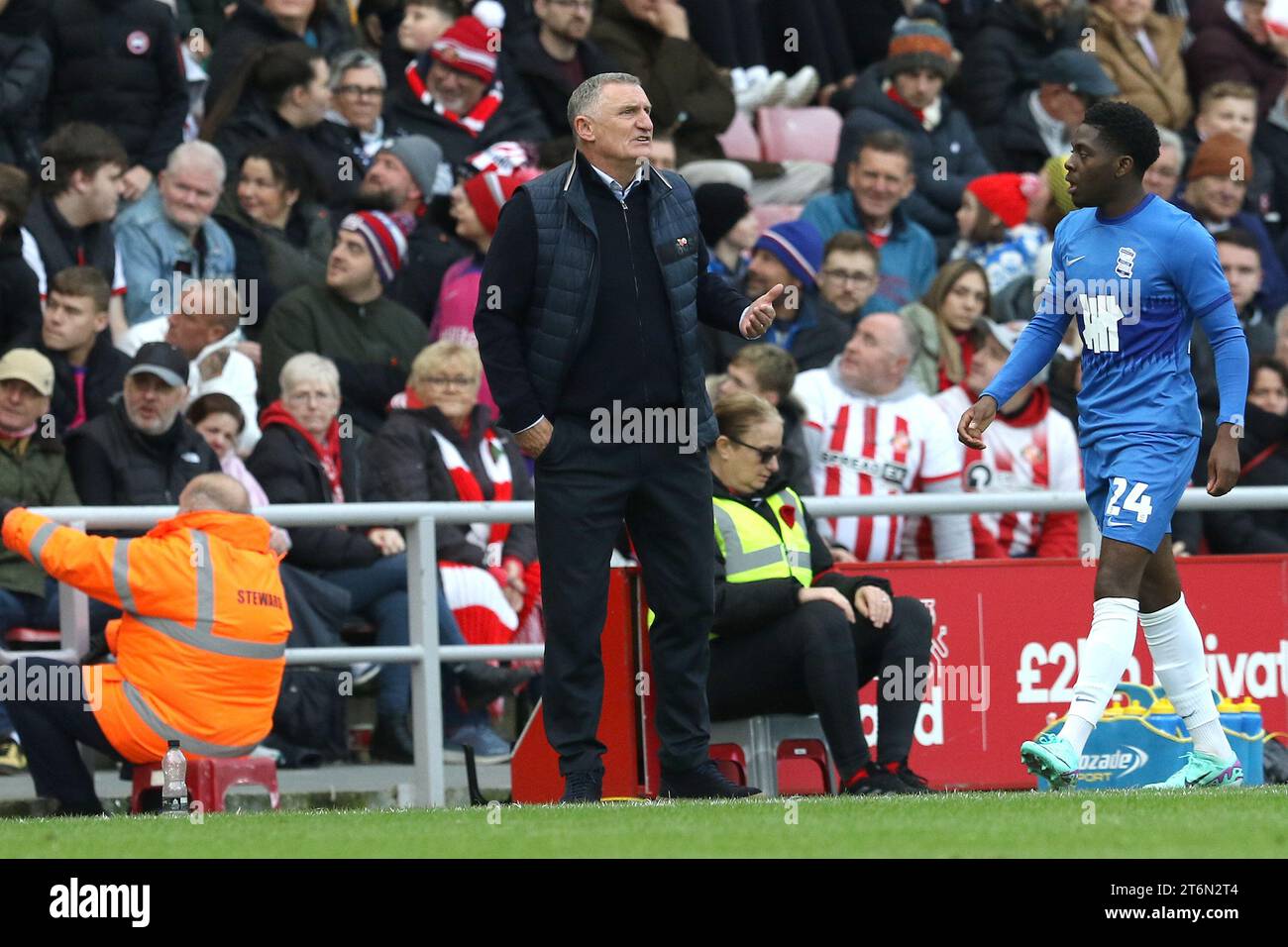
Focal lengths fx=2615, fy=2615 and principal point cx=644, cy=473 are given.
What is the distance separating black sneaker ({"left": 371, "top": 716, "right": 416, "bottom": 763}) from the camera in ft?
37.8

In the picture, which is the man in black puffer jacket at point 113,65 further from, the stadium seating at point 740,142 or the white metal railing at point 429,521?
the stadium seating at point 740,142

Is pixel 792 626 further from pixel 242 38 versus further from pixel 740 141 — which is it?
pixel 740 141

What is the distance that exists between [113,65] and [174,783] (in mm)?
5298

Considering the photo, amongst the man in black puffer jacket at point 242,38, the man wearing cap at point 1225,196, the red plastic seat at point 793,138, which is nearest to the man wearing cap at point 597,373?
the man in black puffer jacket at point 242,38

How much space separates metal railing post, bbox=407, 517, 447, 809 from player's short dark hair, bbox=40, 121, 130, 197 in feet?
9.19

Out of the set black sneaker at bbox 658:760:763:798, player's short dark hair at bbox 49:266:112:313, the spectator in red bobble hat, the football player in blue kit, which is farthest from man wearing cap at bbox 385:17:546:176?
the football player in blue kit

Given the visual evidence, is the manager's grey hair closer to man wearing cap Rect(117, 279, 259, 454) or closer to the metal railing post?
the metal railing post

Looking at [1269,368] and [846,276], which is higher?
[846,276]

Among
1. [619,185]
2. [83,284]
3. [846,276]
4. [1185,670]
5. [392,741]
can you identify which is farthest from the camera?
[846,276]

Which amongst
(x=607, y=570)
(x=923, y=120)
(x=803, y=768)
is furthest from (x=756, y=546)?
(x=923, y=120)

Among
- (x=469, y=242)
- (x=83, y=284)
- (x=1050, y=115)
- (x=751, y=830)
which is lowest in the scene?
(x=751, y=830)

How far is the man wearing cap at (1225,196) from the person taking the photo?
1599cm

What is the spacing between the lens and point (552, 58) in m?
14.9

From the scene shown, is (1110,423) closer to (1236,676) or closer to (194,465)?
(1236,676)
